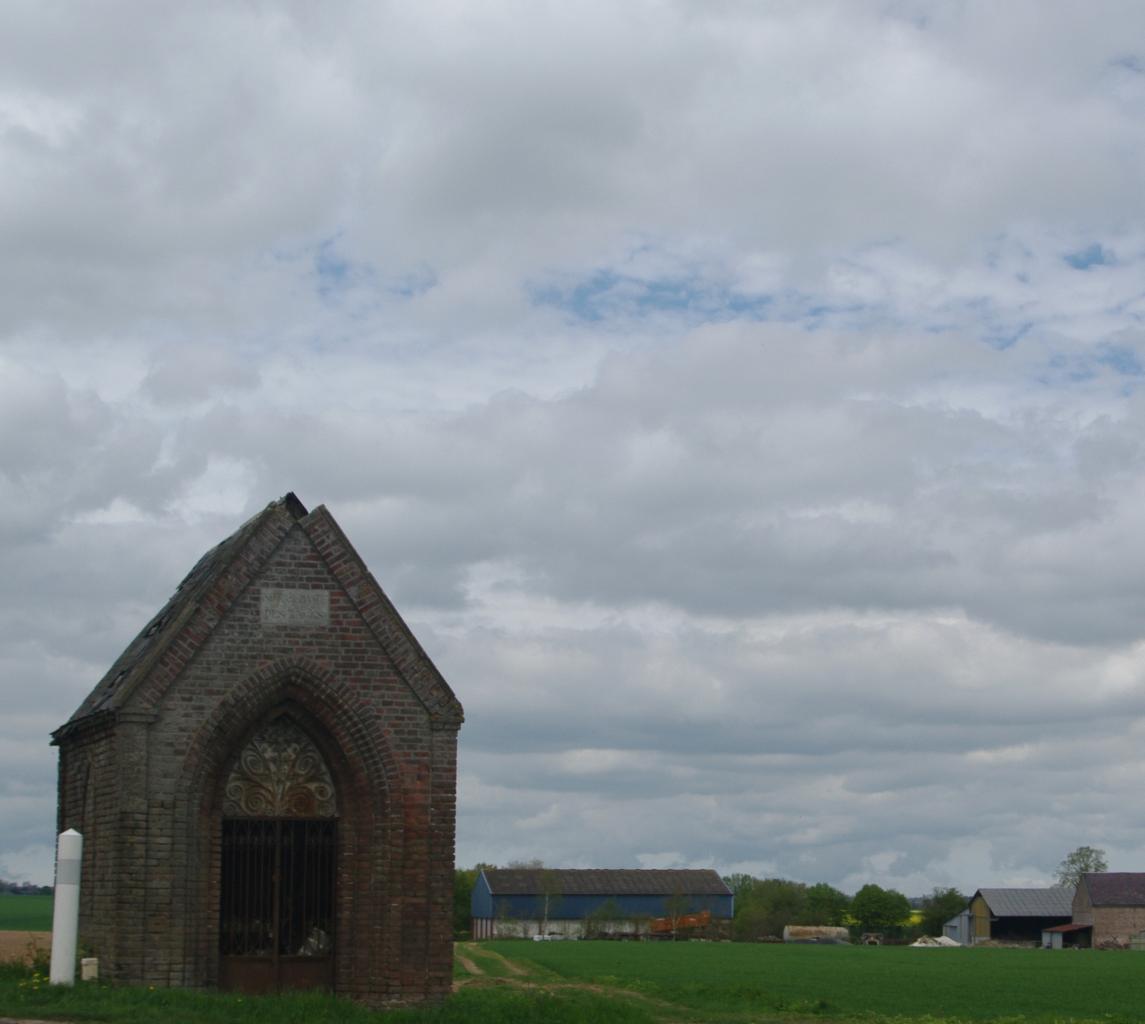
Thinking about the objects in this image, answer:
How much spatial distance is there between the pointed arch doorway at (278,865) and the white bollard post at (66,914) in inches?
77.3

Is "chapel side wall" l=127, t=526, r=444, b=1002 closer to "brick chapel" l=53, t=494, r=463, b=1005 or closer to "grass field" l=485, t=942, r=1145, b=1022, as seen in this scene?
"brick chapel" l=53, t=494, r=463, b=1005

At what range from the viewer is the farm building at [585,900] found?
112 m

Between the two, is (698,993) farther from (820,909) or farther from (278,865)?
(820,909)

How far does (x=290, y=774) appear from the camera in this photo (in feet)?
69.0

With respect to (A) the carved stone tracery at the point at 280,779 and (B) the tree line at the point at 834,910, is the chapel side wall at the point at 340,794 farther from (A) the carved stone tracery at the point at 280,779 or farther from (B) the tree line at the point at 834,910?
(B) the tree line at the point at 834,910

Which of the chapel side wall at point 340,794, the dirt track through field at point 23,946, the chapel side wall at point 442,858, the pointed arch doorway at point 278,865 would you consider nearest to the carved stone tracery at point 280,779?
the pointed arch doorway at point 278,865

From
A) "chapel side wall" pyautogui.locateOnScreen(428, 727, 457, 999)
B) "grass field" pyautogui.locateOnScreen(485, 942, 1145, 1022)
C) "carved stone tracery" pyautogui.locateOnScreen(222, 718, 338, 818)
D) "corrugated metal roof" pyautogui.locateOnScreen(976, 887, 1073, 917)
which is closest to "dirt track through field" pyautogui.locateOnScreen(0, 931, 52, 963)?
"carved stone tracery" pyautogui.locateOnScreen(222, 718, 338, 818)

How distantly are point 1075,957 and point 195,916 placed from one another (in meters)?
66.0

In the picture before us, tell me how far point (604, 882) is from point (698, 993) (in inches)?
3400

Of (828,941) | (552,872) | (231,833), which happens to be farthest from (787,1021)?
(552,872)

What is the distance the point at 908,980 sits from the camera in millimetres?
48281

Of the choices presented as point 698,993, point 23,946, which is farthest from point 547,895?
point 23,946

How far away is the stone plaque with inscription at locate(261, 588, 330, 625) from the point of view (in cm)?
2075

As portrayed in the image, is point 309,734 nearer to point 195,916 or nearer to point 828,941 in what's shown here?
point 195,916
